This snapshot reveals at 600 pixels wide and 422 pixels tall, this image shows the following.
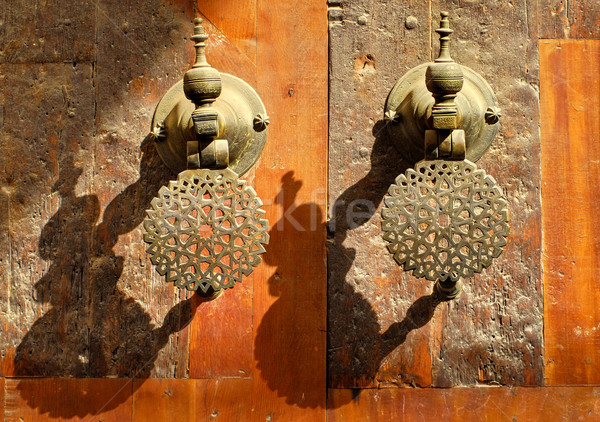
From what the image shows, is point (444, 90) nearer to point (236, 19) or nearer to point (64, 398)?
point (236, 19)

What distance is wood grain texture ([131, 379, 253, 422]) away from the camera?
137 centimetres

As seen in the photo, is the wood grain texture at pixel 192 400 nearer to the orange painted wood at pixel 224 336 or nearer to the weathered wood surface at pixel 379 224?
the orange painted wood at pixel 224 336

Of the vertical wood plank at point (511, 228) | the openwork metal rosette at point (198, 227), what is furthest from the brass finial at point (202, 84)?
the vertical wood plank at point (511, 228)

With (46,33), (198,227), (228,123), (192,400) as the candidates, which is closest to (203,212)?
(198,227)

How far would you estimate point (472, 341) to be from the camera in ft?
4.52

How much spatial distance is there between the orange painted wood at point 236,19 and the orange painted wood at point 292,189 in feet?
0.06

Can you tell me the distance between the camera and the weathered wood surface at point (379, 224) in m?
1.38

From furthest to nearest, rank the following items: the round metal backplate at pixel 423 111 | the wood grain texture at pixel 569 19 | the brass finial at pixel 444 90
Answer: the wood grain texture at pixel 569 19 → the round metal backplate at pixel 423 111 → the brass finial at pixel 444 90

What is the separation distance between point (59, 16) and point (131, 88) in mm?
202

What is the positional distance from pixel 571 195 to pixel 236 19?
745mm

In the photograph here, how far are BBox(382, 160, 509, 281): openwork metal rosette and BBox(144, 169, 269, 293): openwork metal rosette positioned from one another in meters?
0.25

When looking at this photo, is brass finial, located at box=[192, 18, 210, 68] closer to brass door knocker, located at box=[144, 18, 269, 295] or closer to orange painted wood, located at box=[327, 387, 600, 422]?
brass door knocker, located at box=[144, 18, 269, 295]

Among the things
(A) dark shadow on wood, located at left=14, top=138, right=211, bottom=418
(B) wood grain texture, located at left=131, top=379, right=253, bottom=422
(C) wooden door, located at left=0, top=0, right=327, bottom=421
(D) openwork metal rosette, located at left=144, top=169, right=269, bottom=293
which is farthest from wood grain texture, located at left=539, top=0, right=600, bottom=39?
(B) wood grain texture, located at left=131, top=379, right=253, bottom=422

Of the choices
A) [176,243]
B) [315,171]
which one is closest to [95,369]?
[176,243]
